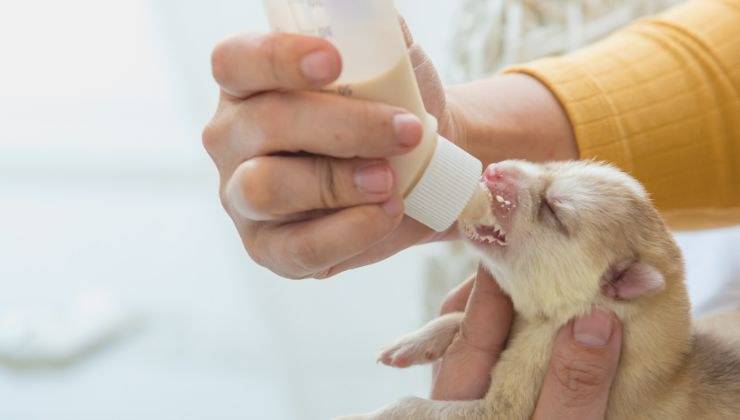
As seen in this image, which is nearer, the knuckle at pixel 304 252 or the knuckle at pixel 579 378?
the knuckle at pixel 304 252

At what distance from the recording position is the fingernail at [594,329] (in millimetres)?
911

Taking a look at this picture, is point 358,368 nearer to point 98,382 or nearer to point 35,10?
point 98,382

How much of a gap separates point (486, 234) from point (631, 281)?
157mm

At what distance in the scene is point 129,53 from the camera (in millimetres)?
1643

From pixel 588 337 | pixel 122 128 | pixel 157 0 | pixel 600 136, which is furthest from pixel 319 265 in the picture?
pixel 122 128

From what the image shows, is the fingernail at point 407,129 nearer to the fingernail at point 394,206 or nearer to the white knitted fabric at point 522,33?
the fingernail at point 394,206

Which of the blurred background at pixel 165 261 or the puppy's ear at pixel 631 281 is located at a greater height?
the blurred background at pixel 165 261

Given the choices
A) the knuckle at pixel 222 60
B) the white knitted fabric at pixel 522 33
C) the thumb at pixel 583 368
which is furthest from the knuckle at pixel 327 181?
the white knitted fabric at pixel 522 33

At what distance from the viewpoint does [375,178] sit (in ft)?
2.34

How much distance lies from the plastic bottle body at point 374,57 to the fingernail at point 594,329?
279 millimetres

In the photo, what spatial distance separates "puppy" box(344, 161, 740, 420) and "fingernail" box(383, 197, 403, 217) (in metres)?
0.20

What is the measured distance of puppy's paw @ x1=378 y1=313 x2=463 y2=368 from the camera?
1.10 meters

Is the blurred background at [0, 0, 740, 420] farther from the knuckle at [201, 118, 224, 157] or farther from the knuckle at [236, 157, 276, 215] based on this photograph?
the knuckle at [236, 157, 276, 215]

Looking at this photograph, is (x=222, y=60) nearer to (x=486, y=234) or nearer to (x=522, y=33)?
(x=486, y=234)
